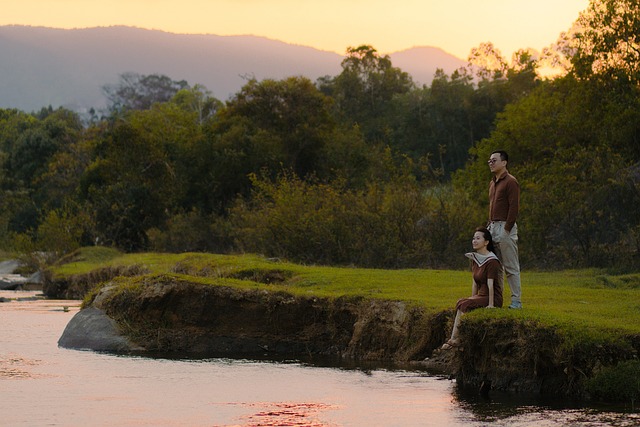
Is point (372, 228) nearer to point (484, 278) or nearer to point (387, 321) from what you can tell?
point (387, 321)

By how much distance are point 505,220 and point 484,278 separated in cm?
102

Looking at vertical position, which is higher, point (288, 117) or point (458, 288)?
point (288, 117)

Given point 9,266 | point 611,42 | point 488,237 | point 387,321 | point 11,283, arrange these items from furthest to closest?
point 9,266
point 11,283
point 611,42
point 387,321
point 488,237

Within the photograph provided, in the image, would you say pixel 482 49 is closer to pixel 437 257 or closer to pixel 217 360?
pixel 437 257

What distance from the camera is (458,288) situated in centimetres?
2342

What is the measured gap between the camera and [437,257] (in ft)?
112

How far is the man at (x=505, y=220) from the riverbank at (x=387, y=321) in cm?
66

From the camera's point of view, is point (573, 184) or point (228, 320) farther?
point (573, 184)

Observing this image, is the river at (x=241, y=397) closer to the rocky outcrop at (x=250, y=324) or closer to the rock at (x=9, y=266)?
the rocky outcrop at (x=250, y=324)

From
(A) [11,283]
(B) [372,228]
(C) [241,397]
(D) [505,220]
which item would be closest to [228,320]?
(C) [241,397]

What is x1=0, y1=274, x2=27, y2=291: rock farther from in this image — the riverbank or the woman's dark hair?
the woman's dark hair

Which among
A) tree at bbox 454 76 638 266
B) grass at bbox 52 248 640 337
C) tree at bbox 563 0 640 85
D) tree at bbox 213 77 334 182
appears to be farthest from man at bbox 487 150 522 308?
tree at bbox 213 77 334 182

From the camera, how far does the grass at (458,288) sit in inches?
664

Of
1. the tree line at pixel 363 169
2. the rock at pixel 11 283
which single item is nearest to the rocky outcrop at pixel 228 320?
the tree line at pixel 363 169
